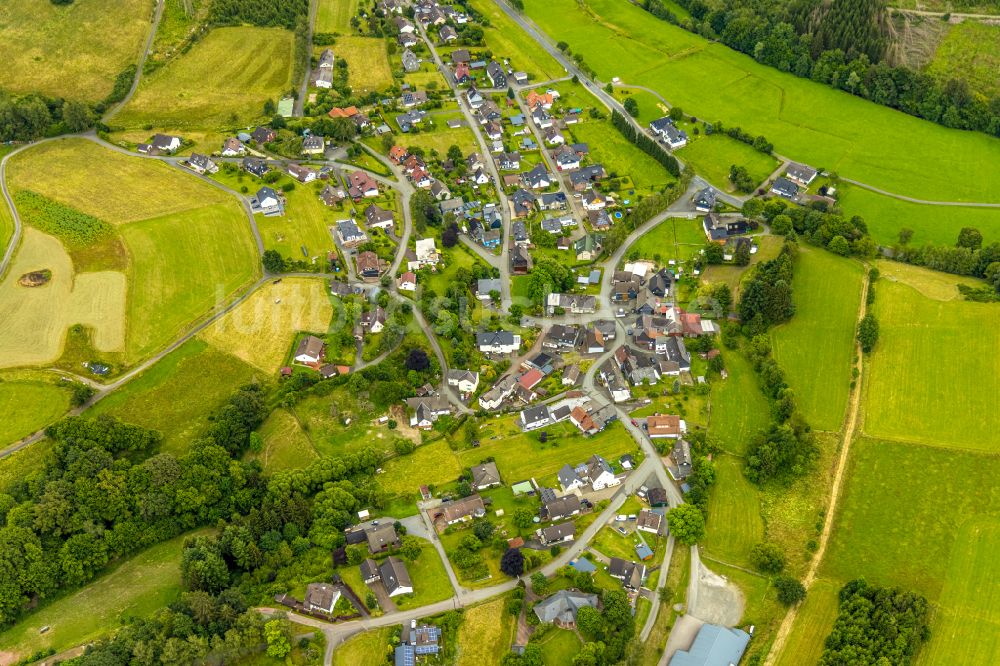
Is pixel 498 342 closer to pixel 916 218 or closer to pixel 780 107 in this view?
pixel 916 218

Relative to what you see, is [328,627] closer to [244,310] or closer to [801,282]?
[244,310]

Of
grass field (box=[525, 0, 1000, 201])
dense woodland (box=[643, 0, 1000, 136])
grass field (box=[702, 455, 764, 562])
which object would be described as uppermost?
dense woodland (box=[643, 0, 1000, 136])


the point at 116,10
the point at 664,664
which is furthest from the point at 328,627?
the point at 116,10

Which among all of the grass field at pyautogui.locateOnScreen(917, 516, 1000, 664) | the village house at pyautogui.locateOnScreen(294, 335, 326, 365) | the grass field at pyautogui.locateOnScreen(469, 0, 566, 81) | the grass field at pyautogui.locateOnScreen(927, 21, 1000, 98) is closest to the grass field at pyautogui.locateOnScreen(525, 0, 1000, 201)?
the grass field at pyautogui.locateOnScreen(469, 0, 566, 81)

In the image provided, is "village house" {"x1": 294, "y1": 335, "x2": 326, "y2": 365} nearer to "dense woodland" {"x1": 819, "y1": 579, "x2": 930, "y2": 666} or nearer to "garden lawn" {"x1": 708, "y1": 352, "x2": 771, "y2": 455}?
"garden lawn" {"x1": 708, "y1": 352, "x2": 771, "y2": 455}

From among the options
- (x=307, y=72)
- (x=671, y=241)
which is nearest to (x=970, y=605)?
(x=671, y=241)

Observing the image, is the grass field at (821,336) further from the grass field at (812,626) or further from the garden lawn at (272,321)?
the garden lawn at (272,321)
